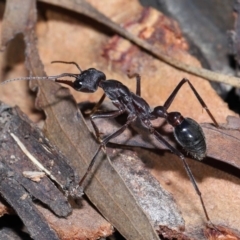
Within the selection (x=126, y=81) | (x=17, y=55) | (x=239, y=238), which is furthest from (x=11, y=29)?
(x=239, y=238)

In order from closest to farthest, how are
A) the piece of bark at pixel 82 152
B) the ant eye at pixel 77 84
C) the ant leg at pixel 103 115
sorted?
the piece of bark at pixel 82 152
the ant leg at pixel 103 115
the ant eye at pixel 77 84

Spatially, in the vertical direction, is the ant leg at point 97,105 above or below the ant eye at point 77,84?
below

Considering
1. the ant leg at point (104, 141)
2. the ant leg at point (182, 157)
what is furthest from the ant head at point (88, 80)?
the ant leg at point (182, 157)

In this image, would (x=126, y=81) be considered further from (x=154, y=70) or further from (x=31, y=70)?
(x=31, y=70)

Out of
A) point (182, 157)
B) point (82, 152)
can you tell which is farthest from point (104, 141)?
point (182, 157)

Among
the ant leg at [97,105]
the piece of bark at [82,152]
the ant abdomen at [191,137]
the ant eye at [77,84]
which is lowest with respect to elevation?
the piece of bark at [82,152]

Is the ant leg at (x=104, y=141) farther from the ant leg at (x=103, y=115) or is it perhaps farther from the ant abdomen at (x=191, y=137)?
the ant abdomen at (x=191, y=137)

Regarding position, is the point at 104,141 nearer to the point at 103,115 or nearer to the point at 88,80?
the point at 103,115

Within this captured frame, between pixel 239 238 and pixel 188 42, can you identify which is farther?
pixel 188 42
